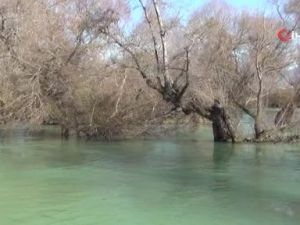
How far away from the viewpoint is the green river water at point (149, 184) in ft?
35.1

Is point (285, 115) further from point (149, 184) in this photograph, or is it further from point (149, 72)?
point (149, 184)

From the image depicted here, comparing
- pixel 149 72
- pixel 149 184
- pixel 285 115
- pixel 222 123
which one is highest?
pixel 149 72

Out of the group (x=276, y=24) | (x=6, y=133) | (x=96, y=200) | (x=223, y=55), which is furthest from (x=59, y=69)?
(x=96, y=200)

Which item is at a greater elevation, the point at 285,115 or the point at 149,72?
the point at 149,72

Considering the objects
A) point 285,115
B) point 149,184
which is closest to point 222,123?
point 285,115

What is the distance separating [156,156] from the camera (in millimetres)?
20391

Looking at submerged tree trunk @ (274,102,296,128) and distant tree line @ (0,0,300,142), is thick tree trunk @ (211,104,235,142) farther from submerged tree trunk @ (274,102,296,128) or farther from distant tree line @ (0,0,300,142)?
submerged tree trunk @ (274,102,296,128)

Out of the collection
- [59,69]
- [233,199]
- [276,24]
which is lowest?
[233,199]

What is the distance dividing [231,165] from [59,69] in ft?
37.3

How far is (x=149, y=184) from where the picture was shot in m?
14.4

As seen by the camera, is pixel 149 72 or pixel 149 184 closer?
pixel 149 184

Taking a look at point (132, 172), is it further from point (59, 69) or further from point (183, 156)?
point (59, 69)

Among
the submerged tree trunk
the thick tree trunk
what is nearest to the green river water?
the thick tree trunk

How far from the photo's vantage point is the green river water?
10703 millimetres
